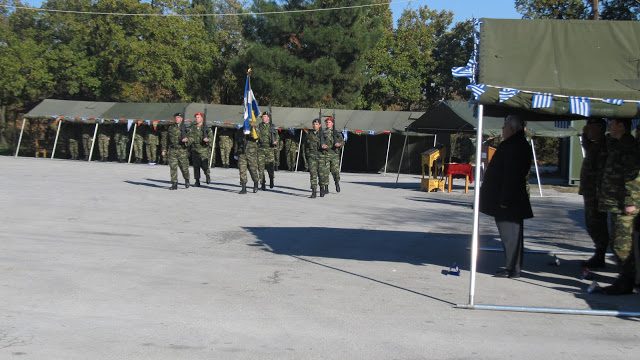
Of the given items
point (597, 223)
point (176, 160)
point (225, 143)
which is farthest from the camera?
point (225, 143)

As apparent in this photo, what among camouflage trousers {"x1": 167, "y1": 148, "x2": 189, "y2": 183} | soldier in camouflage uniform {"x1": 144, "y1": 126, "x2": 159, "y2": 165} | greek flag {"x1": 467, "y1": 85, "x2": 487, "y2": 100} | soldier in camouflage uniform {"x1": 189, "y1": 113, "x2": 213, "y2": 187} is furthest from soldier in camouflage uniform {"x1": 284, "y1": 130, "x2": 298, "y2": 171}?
greek flag {"x1": 467, "y1": 85, "x2": 487, "y2": 100}

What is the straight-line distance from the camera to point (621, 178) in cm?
720

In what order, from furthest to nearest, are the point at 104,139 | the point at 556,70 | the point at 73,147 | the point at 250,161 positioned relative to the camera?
the point at 73,147
the point at 104,139
the point at 250,161
the point at 556,70

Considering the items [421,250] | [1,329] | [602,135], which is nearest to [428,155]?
[421,250]

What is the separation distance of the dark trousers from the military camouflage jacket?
3.49ft

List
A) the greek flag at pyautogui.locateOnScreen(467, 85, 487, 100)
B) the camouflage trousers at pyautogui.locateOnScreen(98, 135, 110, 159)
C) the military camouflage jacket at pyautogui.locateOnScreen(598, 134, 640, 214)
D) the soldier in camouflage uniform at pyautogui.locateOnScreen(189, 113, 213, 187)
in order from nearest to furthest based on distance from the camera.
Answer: the greek flag at pyautogui.locateOnScreen(467, 85, 487, 100)
the military camouflage jacket at pyautogui.locateOnScreen(598, 134, 640, 214)
the soldier in camouflage uniform at pyautogui.locateOnScreen(189, 113, 213, 187)
the camouflage trousers at pyautogui.locateOnScreen(98, 135, 110, 159)

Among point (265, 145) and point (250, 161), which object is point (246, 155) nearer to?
point (250, 161)

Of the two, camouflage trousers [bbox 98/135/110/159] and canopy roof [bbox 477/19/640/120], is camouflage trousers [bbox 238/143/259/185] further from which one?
camouflage trousers [bbox 98/135/110/159]

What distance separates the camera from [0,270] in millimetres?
8078

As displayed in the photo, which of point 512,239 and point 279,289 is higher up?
point 512,239

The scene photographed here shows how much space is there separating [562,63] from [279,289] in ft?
12.5

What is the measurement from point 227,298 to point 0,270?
9.67ft

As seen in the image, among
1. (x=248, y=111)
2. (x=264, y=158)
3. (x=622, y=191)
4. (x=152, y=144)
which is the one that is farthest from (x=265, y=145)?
(x=152, y=144)

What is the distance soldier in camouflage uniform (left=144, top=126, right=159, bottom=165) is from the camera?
3544 centimetres
